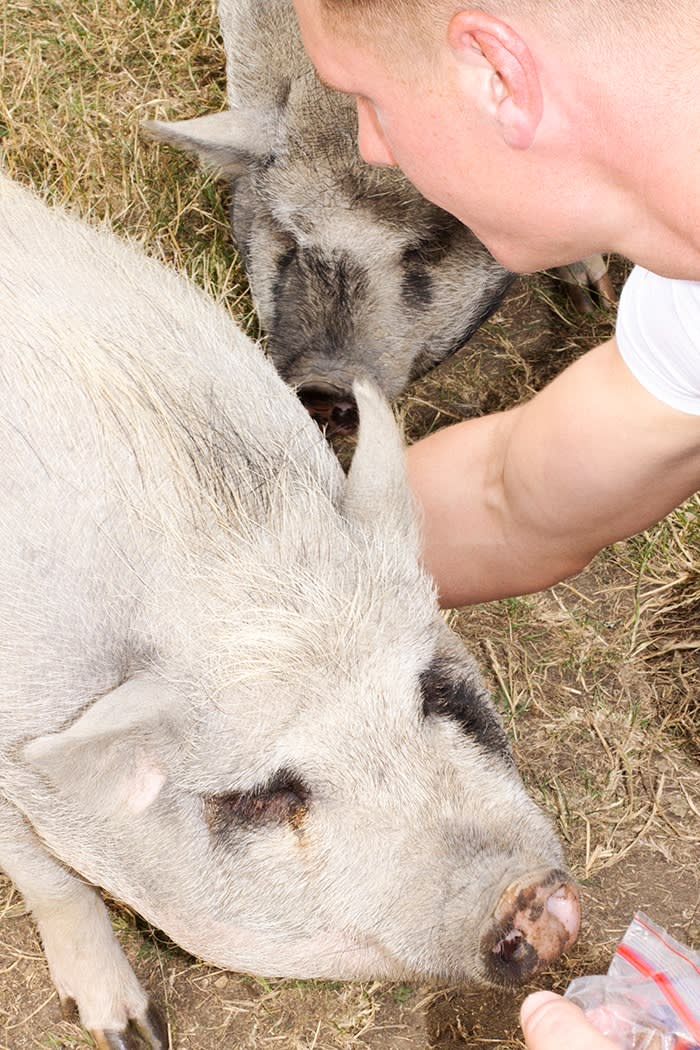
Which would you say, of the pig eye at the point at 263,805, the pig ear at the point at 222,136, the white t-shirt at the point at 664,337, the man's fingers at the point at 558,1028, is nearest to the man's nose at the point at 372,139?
the white t-shirt at the point at 664,337

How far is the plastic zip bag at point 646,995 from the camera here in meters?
1.83

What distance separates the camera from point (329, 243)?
115 inches

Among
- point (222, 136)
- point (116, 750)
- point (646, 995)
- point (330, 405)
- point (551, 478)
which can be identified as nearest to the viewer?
point (116, 750)

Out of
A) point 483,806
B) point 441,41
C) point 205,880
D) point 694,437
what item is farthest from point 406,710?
point 441,41

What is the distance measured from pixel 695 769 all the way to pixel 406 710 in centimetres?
145

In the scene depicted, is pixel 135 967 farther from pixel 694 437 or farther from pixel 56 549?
pixel 694 437

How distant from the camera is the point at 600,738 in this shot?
299 cm

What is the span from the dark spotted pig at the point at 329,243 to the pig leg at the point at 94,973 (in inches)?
48.0

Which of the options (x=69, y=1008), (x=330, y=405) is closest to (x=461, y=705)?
(x=330, y=405)

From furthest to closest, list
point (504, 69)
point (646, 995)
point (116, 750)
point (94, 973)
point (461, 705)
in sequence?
point (94, 973) → point (646, 995) → point (461, 705) → point (116, 750) → point (504, 69)

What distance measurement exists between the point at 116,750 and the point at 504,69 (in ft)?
3.30

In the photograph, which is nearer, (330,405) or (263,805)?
(263,805)

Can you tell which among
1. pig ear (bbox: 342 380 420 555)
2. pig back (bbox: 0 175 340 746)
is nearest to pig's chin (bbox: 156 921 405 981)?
pig back (bbox: 0 175 340 746)

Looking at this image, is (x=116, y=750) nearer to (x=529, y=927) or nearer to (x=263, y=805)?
(x=263, y=805)
